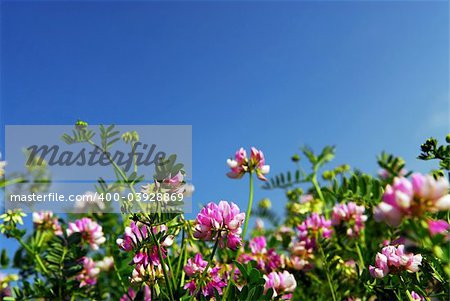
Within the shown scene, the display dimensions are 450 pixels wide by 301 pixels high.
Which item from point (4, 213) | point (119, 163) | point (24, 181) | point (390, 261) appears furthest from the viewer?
point (24, 181)

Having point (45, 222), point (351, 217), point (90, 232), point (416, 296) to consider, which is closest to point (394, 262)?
point (416, 296)

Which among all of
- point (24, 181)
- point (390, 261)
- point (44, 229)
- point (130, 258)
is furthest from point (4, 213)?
point (390, 261)

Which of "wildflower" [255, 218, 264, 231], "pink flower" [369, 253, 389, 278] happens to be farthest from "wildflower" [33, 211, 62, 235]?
"wildflower" [255, 218, 264, 231]

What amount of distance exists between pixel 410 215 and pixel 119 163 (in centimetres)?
126

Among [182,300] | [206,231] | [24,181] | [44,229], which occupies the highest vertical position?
[24,181]

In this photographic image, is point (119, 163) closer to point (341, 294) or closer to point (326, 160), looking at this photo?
point (341, 294)

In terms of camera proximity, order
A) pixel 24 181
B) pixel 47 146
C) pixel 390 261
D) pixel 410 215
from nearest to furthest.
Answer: pixel 410 215
pixel 390 261
pixel 47 146
pixel 24 181

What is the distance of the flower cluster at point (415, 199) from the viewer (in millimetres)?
731

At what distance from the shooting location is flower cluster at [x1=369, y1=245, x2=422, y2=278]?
1251 millimetres

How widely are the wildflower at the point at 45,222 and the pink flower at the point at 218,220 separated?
143cm

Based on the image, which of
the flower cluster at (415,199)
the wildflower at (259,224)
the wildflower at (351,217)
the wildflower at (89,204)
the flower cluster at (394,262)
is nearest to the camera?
the flower cluster at (415,199)

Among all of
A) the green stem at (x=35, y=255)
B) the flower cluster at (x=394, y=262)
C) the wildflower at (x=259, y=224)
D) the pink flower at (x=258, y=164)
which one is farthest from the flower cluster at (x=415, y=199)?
the wildflower at (x=259, y=224)

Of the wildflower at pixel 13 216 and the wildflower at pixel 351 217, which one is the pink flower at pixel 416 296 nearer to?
the wildflower at pixel 351 217

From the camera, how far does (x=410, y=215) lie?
2.42 ft
